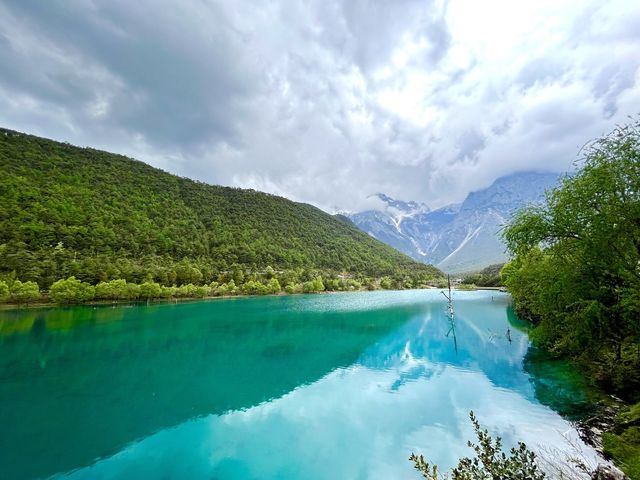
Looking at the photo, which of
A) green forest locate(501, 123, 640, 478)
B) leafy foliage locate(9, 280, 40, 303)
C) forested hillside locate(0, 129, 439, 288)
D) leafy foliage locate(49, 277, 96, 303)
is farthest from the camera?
forested hillside locate(0, 129, 439, 288)

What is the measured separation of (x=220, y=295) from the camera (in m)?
94.2

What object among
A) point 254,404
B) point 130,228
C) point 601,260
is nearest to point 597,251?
point 601,260

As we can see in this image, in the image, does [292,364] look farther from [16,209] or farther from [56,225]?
[16,209]

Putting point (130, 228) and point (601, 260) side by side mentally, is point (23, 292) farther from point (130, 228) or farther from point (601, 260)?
point (601, 260)

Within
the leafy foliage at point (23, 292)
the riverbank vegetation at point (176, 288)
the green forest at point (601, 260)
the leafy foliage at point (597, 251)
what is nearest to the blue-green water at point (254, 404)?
the green forest at point (601, 260)

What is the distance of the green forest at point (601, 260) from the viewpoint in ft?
36.4

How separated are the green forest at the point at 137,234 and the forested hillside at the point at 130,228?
36 centimetres

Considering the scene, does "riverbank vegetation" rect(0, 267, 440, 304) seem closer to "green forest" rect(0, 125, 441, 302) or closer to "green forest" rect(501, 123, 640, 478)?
"green forest" rect(0, 125, 441, 302)

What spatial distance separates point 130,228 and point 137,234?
3659mm

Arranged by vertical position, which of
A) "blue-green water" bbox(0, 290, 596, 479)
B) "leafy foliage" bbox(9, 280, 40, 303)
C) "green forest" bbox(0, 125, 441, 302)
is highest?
"green forest" bbox(0, 125, 441, 302)

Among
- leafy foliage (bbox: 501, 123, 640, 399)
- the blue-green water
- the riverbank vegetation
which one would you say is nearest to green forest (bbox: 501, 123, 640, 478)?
leafy foliage (bbox: 501, 123, 640, 399)

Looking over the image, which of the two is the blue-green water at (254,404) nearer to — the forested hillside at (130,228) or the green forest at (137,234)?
the green forest at (137,234)

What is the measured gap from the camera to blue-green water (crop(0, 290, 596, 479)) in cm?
1211

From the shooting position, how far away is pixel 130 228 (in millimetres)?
110938
